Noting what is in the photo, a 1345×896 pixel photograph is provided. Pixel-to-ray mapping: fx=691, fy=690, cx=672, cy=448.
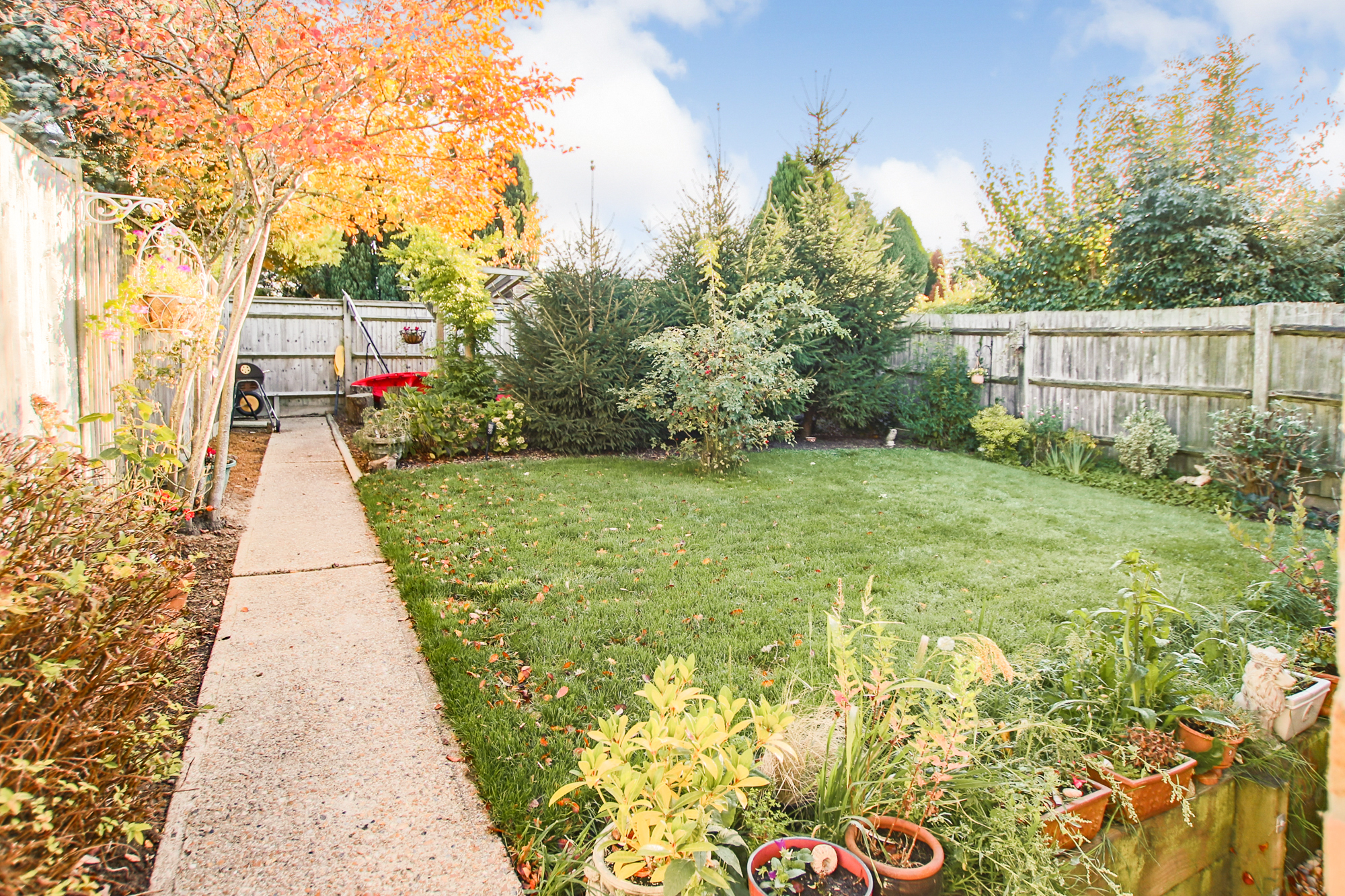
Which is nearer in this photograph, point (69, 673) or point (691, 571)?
point (69, 673)

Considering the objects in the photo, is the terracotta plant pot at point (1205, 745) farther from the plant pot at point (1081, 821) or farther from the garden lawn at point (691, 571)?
the garden lawn at point (691, 571)

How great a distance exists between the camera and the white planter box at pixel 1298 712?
2.30 m

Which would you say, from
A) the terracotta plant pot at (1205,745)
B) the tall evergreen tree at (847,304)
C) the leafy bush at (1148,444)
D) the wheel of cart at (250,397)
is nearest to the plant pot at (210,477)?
the wheel of cart at (250,397)

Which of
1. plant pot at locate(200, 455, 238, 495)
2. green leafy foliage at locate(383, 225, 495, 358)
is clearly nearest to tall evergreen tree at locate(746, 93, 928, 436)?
green leafy foliage at locate(383, 225, 495, 358)

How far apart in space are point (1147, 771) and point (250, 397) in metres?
11.6

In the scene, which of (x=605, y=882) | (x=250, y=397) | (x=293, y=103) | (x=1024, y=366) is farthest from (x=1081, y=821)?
(x=250, y=397)

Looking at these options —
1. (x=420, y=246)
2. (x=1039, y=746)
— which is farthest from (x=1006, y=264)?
(x=420, y=246)

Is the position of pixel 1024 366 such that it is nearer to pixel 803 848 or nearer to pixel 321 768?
pixel 803 848

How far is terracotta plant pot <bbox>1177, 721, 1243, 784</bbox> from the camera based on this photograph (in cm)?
212

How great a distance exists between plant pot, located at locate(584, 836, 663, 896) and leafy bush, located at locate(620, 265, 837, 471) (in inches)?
232

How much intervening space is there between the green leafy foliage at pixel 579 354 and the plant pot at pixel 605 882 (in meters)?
6.86

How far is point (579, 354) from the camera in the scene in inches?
328

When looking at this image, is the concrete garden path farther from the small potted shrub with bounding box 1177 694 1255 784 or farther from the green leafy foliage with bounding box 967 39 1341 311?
the green leafy foliage with bounding box 967 39 1341 311

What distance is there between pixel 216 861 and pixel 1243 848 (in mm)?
3125
